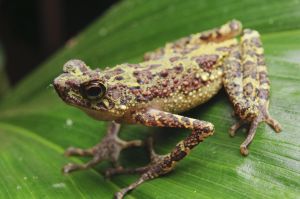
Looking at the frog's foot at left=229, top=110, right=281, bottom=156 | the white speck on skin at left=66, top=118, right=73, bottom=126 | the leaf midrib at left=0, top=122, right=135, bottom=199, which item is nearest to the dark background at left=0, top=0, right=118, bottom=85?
the leaf midrib at left=0, top=122, right=135, bottom=199

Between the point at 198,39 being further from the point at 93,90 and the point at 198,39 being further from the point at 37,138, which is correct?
the point at 37,138

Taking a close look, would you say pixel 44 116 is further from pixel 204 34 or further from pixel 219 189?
pixel 219 189

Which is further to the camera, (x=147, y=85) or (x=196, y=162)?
(x=147, y=85)

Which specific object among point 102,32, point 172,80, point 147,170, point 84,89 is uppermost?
point 102,32

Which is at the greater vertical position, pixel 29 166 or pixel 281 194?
pixel 29 166

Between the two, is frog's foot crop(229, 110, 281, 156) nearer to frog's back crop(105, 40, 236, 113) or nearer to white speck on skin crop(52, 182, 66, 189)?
frog's back crop(105, 40, 236, 113)

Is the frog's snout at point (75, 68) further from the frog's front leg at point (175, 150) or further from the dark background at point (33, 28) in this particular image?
the dark background at point (33, 28)

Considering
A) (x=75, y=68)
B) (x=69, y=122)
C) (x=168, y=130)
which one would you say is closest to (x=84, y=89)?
(x=75, y=68)

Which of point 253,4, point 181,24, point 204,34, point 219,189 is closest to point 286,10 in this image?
point 253,4
